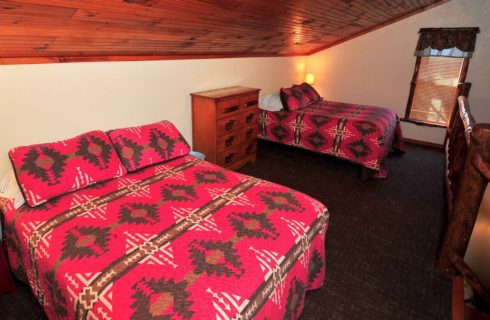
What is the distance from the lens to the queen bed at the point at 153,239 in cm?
109

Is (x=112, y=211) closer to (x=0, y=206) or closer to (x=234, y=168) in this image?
(x=0, y=206)

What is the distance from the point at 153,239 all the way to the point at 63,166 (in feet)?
2.81

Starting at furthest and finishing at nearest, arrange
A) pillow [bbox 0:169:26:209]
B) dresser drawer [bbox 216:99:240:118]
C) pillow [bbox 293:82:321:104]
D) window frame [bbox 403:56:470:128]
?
pillow [bbox 293:82:321:104] < window frame [bbox 403:56:470:128] < dresser drawer [bbox 216:99:240:118] < pillow [bbox 0:169:26:209]

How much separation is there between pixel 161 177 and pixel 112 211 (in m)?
0.47

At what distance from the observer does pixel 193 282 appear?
112 cm

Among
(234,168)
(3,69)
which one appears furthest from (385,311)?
(3,69)

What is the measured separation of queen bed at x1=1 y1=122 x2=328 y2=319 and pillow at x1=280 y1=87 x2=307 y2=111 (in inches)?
76.3

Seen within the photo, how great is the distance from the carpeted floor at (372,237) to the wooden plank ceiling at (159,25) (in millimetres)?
1427

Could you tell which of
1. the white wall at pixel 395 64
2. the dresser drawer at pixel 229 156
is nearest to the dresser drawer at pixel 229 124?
the dresser drawer at pixel 229 156

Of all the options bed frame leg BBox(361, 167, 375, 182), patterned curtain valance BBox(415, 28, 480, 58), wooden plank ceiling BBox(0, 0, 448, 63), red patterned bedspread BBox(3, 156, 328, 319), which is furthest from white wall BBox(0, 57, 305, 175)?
patterned curtain valance BBox(415, 28, 480, 58)

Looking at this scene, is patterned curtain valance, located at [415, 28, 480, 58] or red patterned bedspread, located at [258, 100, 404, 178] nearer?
red patterned bedspread, located at [258, 100, 404, 178]

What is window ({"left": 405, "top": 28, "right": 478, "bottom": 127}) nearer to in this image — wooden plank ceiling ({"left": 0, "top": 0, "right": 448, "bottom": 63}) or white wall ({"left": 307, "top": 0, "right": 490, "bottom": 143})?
white wall ({"left": 307, "top": 0, "right": 490, "bottom": 143})

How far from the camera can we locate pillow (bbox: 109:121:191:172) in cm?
207

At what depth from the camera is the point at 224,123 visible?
2971 mm
